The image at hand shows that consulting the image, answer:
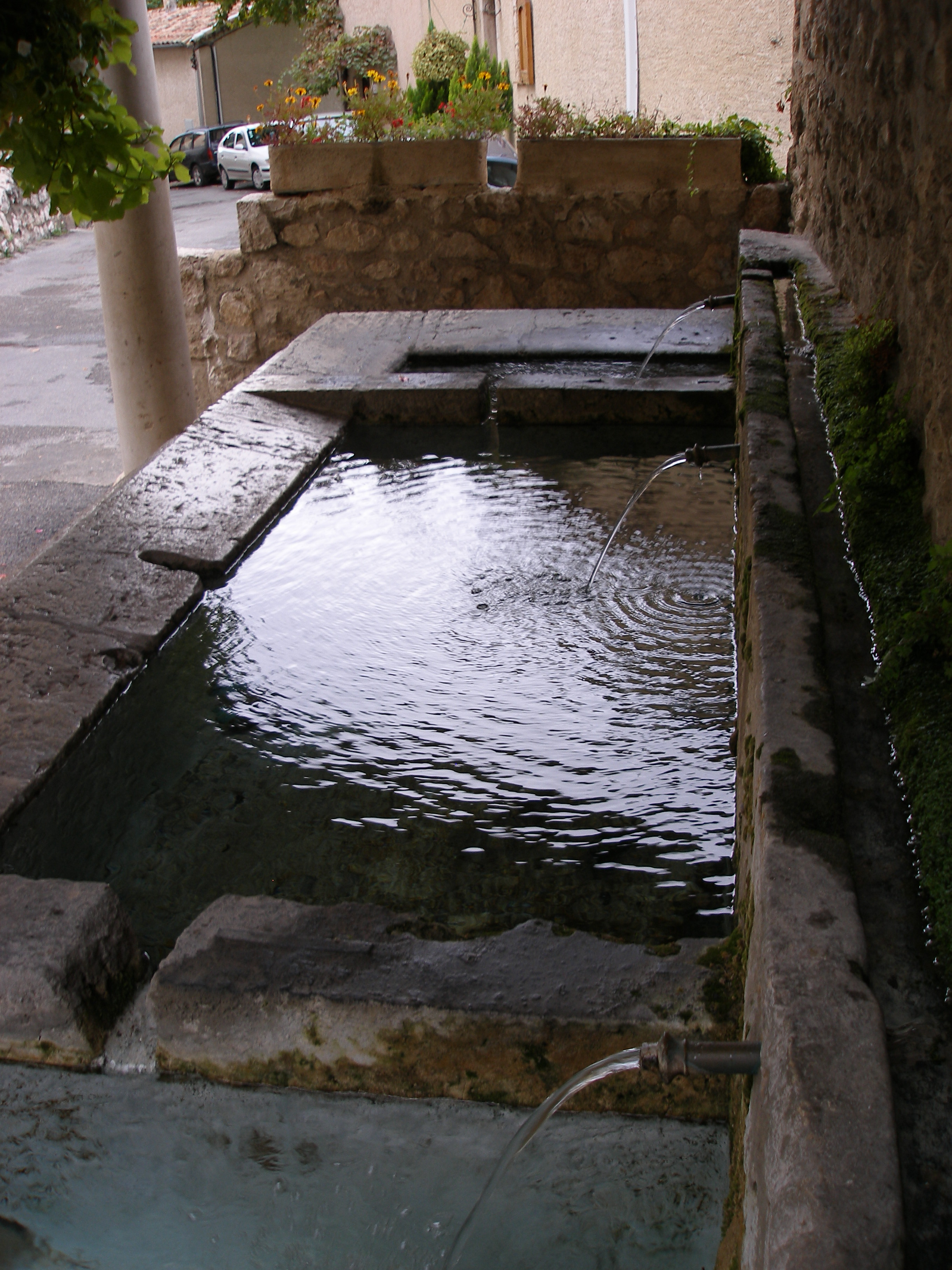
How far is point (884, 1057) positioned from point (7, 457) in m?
7.01

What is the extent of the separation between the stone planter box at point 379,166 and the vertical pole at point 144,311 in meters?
1.43

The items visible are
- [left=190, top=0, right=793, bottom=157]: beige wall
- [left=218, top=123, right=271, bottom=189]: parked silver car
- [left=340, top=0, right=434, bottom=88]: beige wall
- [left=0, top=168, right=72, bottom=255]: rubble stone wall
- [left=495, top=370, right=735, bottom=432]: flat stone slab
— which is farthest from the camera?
[left=218, top=123, right=271, bottom=189]: parked silver car

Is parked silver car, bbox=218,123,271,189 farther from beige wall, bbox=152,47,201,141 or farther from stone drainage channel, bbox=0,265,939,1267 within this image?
stone drainage channel, bbox=0,265,939,1267

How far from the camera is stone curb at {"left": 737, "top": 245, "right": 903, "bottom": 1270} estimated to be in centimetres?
84

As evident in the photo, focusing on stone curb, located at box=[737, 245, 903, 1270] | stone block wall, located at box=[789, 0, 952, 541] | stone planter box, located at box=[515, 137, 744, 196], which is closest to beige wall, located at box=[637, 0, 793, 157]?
stone planter box, located at box=[515, 137, 744, 196]

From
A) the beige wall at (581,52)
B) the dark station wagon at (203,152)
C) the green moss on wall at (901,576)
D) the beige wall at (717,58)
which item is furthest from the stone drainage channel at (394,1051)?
the dark station wagon at (203,152)

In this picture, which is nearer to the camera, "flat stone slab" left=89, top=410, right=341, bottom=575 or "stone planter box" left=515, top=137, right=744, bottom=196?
"flat stone slab" left=89, top=410, right=341, bottom=575

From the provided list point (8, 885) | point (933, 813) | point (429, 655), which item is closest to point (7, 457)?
point (429, 655)

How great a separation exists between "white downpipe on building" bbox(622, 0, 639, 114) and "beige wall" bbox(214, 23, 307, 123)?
23.3 metres

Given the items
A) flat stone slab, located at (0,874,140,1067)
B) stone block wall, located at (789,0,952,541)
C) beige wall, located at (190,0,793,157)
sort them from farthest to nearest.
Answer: beige wall, located at (190,0,793,157) → stone block wall, located at (789,0,952,541) → flat stone slab, located at (0,874,140,1067)

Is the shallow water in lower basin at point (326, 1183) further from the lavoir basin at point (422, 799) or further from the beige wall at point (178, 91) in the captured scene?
the beige wall at point (178, 91)

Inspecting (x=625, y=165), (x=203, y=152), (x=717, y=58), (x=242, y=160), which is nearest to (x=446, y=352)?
(x=625, y=165)

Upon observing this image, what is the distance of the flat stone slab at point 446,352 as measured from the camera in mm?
4301

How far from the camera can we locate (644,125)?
6.23m
